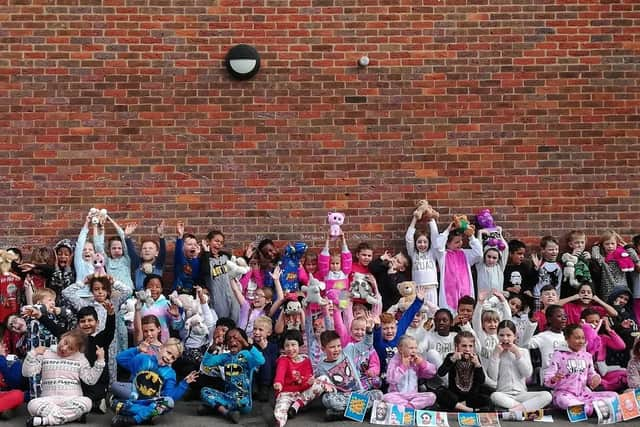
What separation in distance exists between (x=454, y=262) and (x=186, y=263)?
2949 millimetres

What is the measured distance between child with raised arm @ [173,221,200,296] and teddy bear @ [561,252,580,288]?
4.05 m

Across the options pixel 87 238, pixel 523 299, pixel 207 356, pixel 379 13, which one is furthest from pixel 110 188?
pixel 523 299

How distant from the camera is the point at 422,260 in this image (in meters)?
11.4

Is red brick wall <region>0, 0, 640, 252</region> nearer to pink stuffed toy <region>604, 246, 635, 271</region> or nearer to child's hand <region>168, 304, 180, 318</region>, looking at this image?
pink stuffed toy <region>604, 246, 635, 271</region>

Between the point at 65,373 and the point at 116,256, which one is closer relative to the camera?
the point at 65,373

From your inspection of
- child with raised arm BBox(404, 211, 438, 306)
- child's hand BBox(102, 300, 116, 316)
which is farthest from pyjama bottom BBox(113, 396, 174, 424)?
child with raised arm BBox(404, 211, 438, 306)

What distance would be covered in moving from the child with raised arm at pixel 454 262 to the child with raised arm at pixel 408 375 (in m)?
1.41

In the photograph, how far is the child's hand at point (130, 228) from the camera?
11.4 m

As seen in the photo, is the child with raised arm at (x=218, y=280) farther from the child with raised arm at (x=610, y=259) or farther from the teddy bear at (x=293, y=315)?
the child with raised arm at (x=610, y=259)

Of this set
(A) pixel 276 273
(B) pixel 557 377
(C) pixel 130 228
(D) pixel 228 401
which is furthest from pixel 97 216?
(B) pixel 557 377

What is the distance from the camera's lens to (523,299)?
11203 millimetres

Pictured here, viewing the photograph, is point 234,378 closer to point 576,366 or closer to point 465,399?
point 465,399


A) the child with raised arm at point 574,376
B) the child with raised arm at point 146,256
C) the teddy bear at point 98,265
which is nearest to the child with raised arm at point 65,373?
the teddy bear at point 98,265

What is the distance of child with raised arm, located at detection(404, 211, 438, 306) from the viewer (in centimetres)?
1124
